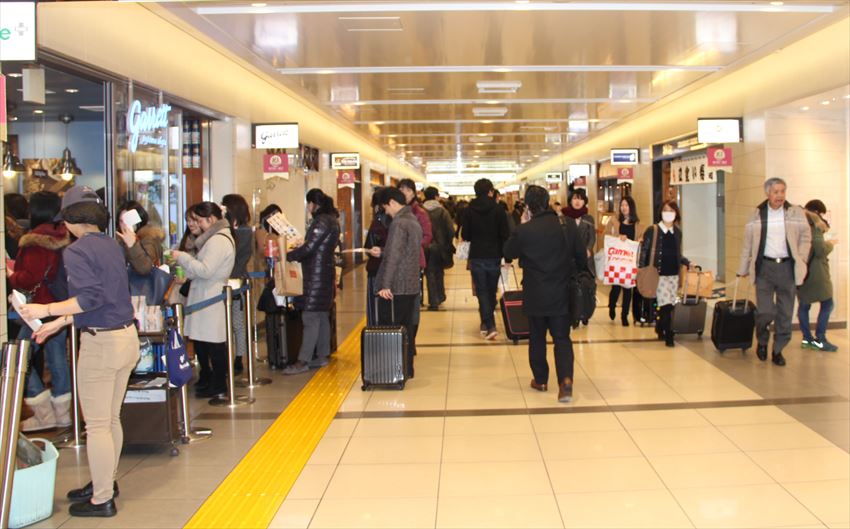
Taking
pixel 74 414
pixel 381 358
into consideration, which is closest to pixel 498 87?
pixel 381 358

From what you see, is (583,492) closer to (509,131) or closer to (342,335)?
(342,335)

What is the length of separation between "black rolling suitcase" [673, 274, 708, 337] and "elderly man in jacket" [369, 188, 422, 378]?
3089mm

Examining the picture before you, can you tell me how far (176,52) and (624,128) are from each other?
37.8ft

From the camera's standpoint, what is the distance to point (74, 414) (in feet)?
16.7

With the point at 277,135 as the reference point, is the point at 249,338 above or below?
below

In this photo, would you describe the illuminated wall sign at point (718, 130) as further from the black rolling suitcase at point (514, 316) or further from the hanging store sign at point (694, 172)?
the black rolling suitcase at point (514, 316)

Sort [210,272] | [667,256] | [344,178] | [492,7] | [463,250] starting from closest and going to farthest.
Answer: [210,272] → [492,7] → [667,256] → [463,250] → [344,178]

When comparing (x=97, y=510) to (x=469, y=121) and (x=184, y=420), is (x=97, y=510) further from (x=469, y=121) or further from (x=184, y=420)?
(x=469, y=121)

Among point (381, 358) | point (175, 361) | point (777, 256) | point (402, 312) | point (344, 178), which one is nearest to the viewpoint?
point (175, 361)

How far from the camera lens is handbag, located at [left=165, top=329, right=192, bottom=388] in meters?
4.79

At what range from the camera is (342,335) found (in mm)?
9508

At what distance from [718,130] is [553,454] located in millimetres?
7133

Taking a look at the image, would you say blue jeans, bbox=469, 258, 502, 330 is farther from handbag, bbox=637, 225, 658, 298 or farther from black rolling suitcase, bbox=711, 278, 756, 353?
black rolling suitcase, bbox=711, 278, 756, 353

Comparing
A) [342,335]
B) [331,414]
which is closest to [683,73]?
[342,335]
